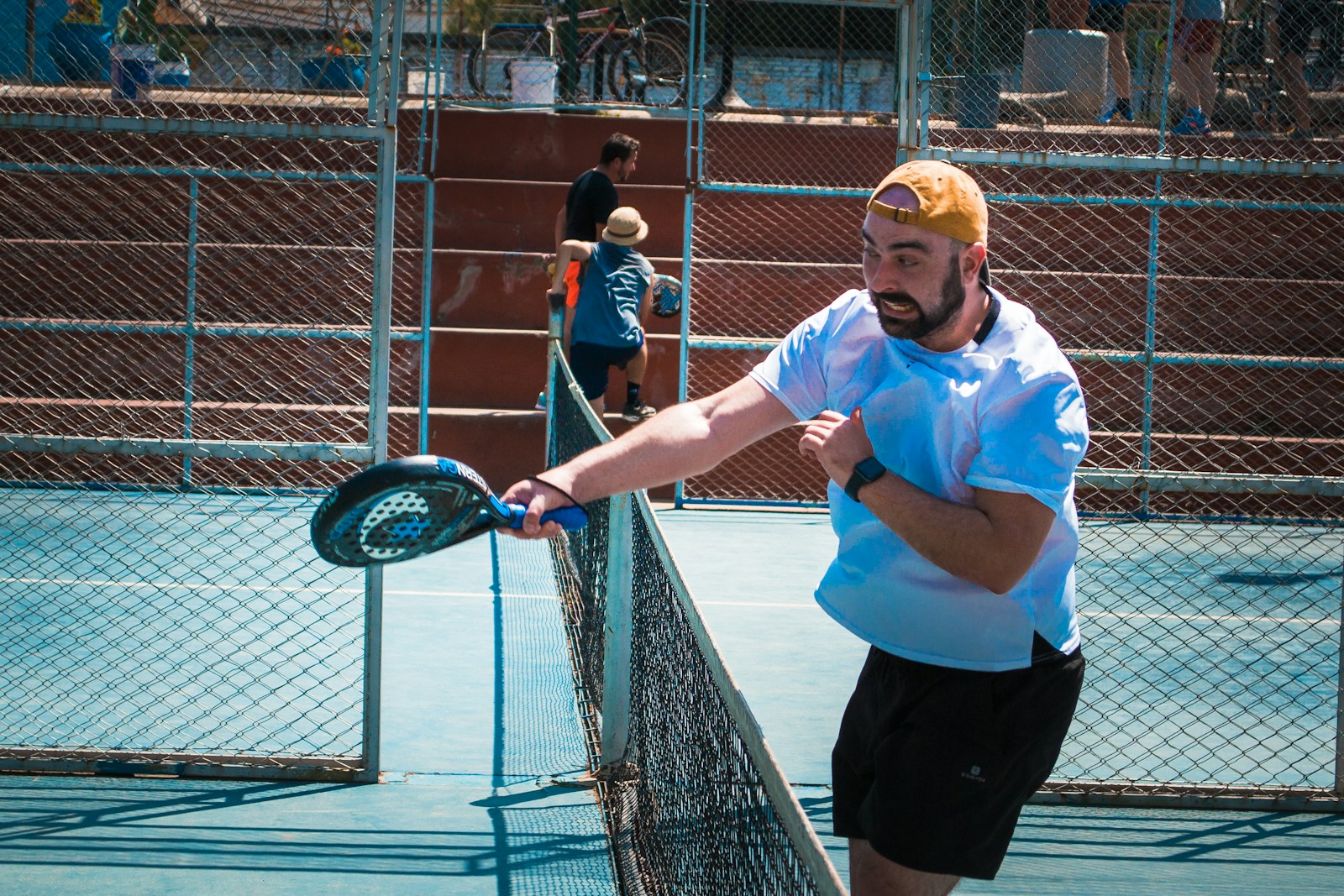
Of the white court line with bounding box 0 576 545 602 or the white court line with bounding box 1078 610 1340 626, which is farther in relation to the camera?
the white court line with bounding box 1078 610 1340 626

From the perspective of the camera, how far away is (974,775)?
2525mm

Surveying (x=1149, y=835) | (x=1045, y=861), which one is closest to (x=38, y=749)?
(x=1045, y=861)

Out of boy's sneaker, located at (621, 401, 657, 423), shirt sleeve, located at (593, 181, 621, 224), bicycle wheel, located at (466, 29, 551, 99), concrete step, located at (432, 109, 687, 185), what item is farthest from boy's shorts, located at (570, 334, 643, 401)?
bicycle wheel, located at (466, 29, 551, 99)

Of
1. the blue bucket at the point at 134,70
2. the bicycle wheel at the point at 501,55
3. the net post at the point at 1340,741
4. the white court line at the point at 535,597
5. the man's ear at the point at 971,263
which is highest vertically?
the bicycle wheel at the point at 501,55

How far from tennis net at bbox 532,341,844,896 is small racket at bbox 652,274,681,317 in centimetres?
431

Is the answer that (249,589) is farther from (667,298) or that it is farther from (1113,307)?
(1113,307)

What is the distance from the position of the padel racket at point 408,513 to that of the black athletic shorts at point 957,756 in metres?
0.74

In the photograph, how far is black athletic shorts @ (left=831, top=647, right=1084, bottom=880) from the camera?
8.19ft

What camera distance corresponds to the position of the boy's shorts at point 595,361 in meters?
10.3

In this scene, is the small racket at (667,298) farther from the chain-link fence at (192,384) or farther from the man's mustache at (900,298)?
the man's mustache at (900,298)

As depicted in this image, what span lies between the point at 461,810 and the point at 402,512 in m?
2.49

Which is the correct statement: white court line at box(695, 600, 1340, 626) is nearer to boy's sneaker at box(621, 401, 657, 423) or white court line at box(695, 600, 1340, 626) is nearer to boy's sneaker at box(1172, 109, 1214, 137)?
boy's sneaker at box(621, 401, 657, 423)

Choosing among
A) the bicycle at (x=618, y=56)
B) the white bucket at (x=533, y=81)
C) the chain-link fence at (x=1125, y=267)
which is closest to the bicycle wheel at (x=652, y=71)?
the bicycle at (x=618, y=56)

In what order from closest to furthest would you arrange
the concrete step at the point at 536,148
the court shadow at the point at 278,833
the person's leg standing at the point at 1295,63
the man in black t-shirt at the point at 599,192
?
the court shadow at the point at 278,833 → the person's leg standing at the point at 1295,63 → the man in black t-shirt at the point at 599,192 → the concrete step at the point at 536,148
